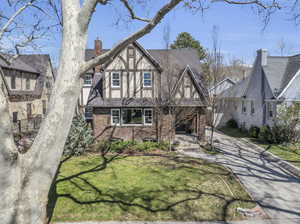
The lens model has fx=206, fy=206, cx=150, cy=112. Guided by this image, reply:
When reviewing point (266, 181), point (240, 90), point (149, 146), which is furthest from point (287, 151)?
point (240, 90)

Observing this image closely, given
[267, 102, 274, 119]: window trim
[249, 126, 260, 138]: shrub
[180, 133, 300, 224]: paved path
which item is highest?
[267, 102, 274, 119]: window trim

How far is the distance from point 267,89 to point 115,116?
13933mm

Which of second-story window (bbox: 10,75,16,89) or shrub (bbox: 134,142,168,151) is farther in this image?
second-story window (bbox: 10,75,16,89)

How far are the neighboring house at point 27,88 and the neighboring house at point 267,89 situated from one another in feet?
62.9

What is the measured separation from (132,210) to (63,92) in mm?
5209

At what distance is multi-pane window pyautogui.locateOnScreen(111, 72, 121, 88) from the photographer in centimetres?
1648

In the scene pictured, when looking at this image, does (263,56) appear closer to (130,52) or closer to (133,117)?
(130,52)

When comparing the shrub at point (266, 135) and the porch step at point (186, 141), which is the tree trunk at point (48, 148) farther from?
the shrub at point (266, 135)

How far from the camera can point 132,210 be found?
6.95 meters

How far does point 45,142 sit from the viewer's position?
3225 millimetres

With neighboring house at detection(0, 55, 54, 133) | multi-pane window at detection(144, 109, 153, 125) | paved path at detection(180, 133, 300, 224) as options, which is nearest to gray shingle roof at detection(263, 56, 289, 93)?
paved path at detection(180, 133, 300, 224)

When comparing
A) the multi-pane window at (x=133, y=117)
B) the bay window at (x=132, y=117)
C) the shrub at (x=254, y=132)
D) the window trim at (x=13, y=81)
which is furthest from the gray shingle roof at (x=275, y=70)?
the window trim at (x=13, y=81)

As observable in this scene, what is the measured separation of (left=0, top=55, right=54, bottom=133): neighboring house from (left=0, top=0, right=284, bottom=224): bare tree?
1740cm

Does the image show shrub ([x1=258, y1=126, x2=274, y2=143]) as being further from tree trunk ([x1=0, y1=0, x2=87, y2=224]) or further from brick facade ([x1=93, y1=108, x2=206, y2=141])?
tree trunk ([x1=0, y1=0, x2=87, y2=224])
